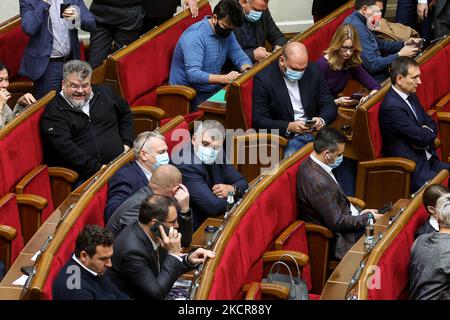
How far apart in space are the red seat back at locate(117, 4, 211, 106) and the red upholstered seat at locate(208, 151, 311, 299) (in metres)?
1.02

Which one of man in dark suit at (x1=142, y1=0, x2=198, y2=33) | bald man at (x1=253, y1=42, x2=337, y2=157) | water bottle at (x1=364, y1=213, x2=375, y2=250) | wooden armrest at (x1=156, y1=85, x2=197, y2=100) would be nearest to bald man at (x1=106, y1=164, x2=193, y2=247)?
water bottle at (x1=364, y1=213, x2=375, y2=250)

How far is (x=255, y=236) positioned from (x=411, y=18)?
2.50 metres

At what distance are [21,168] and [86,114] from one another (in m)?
0.38

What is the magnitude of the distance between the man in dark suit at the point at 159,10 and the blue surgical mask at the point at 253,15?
262 mm

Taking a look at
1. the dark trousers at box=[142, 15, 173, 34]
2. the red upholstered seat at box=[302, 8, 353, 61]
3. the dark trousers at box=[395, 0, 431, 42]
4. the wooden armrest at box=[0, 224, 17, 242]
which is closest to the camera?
the wooden armrest at box=[0, 224, 17, 242]

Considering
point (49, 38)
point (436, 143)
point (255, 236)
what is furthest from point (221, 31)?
point (255, 236)

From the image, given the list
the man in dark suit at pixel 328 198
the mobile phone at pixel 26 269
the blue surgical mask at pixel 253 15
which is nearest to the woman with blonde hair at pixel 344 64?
the blue surgical mask at pixel 253 15

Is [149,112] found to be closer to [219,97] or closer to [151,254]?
[219,97]

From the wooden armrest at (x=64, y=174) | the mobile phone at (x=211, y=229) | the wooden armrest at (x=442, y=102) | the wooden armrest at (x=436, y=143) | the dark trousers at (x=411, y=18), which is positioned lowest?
the wooden armrest at (x=436, y=143)

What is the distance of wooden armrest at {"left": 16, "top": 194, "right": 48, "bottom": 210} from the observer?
3.80 m

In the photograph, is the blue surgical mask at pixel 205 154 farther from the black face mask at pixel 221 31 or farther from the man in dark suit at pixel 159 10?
the man in dark suit at pixel 159 10

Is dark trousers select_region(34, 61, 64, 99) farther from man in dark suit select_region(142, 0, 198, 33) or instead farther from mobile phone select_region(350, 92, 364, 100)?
mobile phone select_region(350, 92, 364, 100)

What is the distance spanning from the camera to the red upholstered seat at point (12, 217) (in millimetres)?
3645

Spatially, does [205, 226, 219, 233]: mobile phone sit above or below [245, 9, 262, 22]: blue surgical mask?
below
